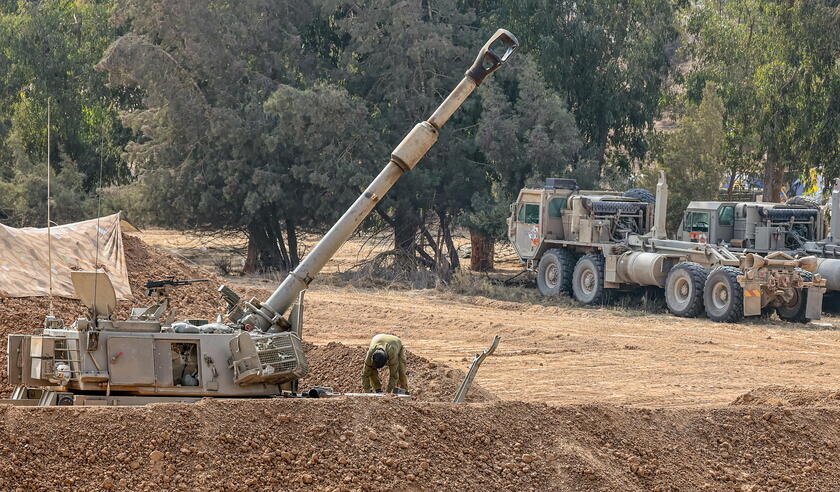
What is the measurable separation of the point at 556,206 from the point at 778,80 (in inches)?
286

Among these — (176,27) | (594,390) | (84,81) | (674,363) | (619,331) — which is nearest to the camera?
(594,390)

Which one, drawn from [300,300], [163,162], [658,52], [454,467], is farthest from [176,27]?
[454,467]

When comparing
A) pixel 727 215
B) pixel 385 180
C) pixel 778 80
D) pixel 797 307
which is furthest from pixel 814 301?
pixel 385 180

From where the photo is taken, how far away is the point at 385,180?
432 inches

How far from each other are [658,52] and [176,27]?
11.9m

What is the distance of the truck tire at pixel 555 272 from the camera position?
25406 mm

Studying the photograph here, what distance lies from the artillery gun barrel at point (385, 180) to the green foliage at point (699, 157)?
2075cm

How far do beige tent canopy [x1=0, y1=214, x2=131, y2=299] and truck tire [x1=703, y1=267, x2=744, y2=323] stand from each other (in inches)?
408

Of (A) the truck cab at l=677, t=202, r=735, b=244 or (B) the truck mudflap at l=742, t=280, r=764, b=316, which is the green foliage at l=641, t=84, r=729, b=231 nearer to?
(A) the truck cab at l=677, t=202, r=735, b=244

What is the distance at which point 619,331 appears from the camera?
67.5ft

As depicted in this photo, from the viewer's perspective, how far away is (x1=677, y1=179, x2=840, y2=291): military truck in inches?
901

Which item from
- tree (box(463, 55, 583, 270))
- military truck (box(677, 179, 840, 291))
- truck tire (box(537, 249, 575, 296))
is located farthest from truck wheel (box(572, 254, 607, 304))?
tree (box(463, 55, 583, 270))

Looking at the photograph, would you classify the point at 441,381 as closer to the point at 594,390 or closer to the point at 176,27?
the point at 594,390

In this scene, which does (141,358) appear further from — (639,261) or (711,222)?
(711,222)
